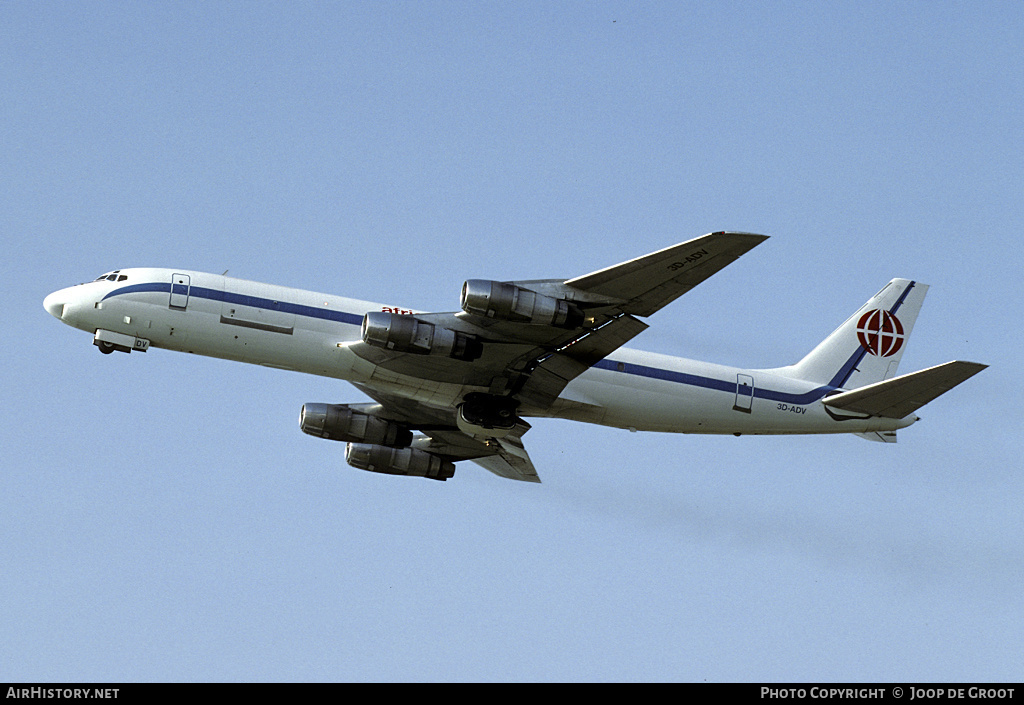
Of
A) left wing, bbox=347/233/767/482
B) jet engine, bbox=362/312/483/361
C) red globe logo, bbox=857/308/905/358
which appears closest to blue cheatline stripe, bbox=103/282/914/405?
A: red globe logo, bbox=857/308/905/358

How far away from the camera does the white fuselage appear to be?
4356cm

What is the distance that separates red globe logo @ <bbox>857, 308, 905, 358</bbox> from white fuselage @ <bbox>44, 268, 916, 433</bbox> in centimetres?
983

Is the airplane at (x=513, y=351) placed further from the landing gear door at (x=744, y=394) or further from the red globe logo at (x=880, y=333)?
the red globe logo at (x=880, y=333)

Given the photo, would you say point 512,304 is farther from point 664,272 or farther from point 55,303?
point 55,303

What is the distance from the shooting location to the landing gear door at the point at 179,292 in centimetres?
4350

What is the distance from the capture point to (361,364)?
43.9m

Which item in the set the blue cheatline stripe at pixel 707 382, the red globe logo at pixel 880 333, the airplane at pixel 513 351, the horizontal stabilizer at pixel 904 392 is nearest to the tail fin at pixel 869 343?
the red globe logo at pixel 880 333

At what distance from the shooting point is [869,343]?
5291 centimetres

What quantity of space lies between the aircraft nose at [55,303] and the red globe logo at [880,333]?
33.5m
